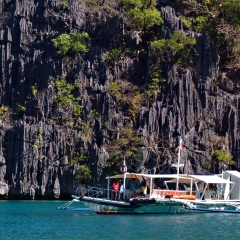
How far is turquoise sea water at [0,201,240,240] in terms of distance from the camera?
39469 millimetres

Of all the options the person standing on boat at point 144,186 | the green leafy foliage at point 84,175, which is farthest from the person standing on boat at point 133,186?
the green leafy foliage at point 84,175

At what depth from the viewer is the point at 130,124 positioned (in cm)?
7231

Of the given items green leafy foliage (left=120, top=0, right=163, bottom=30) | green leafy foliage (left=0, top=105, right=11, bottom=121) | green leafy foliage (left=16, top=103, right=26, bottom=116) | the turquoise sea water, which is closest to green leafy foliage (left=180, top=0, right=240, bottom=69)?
green leafy foliage (left=120, top=0, right=163, bottom=30)

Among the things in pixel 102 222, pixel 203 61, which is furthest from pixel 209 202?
pixel 203 61

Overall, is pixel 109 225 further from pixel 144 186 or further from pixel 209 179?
pixel 209 179

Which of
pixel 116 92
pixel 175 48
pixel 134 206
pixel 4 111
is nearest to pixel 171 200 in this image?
pixel 134 206

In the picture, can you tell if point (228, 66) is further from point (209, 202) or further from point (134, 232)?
point (134, 232)

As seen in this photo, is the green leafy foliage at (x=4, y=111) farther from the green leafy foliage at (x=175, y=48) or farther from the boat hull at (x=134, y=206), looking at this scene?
the boat hull at (x=134, y=206)

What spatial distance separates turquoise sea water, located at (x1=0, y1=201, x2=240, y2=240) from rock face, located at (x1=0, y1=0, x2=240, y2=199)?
12.6m

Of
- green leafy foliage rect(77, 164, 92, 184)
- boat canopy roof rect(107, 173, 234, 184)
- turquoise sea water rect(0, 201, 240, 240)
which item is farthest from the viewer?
green leafy foliage rect(77, 164, 92, 184)

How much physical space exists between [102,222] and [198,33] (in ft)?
114

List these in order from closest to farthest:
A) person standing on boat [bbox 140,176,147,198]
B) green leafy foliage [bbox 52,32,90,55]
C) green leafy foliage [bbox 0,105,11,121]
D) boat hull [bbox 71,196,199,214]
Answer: boat hull [bbox 71,196,199,214]
person standing on boat [bbox 140,176,147,198]
green leafy foliage [bbox 0,105,11,121]
green leafy foliage [bbox 52,32,90,55]

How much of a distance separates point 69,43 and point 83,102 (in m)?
6.64

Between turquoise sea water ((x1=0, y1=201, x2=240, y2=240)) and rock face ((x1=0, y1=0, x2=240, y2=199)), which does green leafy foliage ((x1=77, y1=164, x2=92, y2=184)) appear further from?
turquoise sea water ((x1=0, y1=201, x2=240, y2=240))
